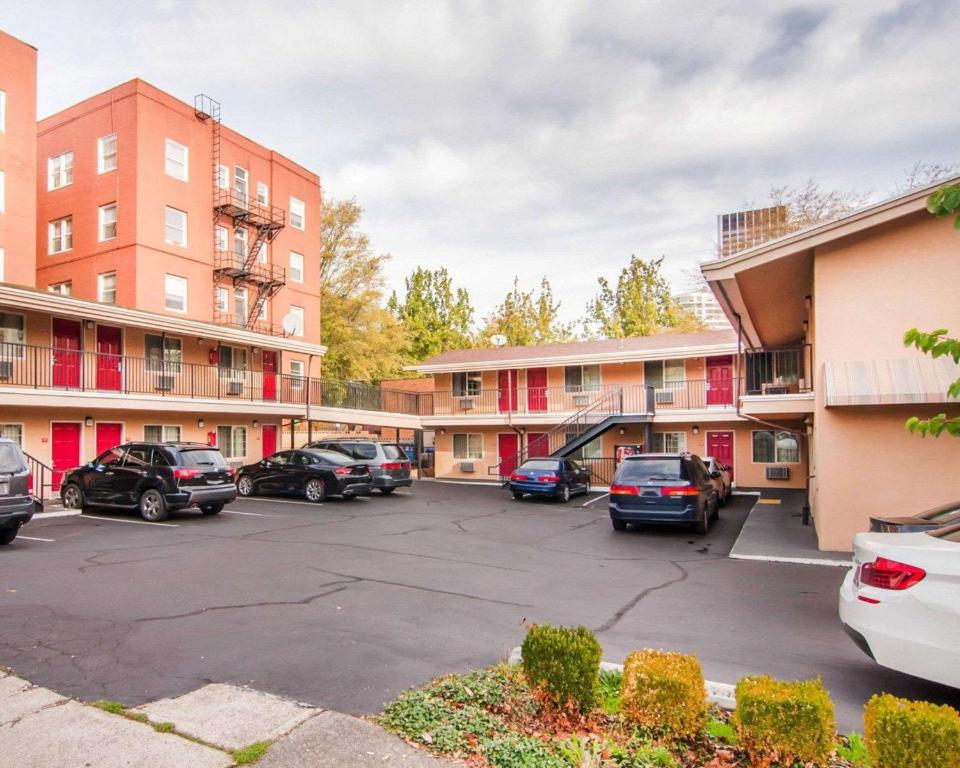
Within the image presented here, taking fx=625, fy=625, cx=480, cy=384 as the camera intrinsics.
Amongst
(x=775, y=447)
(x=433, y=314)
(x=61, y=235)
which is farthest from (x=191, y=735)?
(x=433, y=314)

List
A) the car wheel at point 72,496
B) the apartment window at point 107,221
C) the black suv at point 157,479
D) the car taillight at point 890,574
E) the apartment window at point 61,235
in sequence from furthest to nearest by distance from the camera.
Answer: the apartment window at point 61,235 → the apartment window at point 107,221 → the car wheel at point 72,496 → the black suv at point 157,479 → the car taillight at point 890,574

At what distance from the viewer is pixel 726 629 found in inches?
255

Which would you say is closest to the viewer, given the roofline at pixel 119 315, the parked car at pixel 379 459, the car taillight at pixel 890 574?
the car taillight at pixel 890 574

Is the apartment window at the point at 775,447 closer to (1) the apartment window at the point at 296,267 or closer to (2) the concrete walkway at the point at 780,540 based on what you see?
(2) the concrete walkway at the point at 780,540

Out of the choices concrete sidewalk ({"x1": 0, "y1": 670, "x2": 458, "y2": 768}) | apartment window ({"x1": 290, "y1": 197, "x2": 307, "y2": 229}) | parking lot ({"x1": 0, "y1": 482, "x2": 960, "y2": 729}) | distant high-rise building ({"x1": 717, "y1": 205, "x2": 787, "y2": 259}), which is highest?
distant high-rise building ({"x1": 717, "y1": 205, "x2": 787, "y2": 259})

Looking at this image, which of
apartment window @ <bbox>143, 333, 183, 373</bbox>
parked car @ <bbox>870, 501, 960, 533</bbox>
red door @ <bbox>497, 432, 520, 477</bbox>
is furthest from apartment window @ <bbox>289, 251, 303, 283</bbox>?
parked car @ <bbox>870, 501, 960, 533</bbox>

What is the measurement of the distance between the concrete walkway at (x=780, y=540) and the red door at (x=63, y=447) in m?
18.5

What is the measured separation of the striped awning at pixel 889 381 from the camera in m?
9.73

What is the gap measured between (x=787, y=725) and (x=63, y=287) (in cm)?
2853

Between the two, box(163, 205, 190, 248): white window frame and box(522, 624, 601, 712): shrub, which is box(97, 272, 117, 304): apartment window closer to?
box(163, 205, 190, 248): white window frame

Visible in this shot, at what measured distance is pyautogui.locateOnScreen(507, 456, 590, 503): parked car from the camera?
1969cm

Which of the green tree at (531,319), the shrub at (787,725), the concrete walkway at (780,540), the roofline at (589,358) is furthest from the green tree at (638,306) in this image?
the shrub at (787,725)

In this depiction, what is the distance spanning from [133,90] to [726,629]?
85.1 feet

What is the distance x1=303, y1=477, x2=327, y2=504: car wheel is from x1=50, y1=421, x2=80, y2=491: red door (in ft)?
23.5
